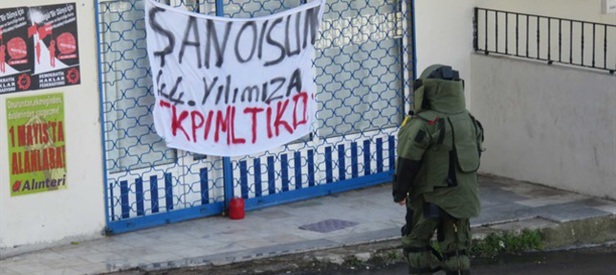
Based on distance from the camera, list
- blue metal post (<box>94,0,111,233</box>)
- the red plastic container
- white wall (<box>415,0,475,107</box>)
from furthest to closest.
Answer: white wall (<box>415,0,475,107</box>) → the red plastic container → blue metal post (<box>94,0,111,233</box>)

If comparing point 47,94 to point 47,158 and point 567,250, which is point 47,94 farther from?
point 567,250

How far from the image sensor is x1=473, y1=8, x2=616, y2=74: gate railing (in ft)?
46.1

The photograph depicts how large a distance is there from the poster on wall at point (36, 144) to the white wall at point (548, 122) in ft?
16.1

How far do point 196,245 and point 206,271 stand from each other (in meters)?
0.76

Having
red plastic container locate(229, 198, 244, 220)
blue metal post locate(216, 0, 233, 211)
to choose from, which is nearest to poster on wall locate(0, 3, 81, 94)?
blue metal post locate(216, 0, 233, 211)

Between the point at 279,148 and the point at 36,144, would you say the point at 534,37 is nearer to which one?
the point at 279,148

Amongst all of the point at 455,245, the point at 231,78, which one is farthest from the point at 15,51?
the point at 455,245

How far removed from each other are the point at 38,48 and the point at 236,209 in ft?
8.10

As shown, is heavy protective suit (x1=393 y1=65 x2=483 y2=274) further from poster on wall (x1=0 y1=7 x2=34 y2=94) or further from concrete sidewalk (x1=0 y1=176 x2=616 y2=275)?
poster on wall (x1=0 y1=7 x2=34 y2=94)

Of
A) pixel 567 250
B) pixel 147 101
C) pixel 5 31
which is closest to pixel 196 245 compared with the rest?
pixel 147 101

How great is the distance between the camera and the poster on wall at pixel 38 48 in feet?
35.7

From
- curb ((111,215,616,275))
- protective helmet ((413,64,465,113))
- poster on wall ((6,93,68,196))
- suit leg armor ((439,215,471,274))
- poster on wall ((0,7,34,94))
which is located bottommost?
curb ((111,215,616,275))

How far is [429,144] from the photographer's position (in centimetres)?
930

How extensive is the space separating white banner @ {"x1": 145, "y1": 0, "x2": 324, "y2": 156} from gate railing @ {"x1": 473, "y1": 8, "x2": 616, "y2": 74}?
2221 millimetres
